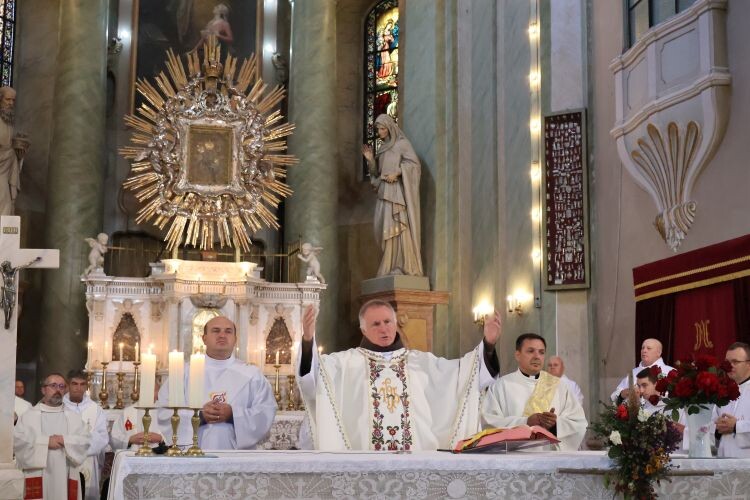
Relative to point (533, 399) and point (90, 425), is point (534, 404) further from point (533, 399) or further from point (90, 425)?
point (90, 425)

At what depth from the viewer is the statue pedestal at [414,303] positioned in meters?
14.8

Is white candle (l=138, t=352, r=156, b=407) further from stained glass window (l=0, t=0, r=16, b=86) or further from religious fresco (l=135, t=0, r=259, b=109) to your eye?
stained glass window (l=0, t=0, r=16, b=86)

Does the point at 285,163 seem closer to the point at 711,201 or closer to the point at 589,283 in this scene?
the point at 589,283

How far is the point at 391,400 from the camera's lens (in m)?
5.92

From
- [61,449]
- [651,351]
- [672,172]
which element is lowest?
[61,449]

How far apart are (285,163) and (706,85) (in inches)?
296

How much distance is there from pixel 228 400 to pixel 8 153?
978 cm

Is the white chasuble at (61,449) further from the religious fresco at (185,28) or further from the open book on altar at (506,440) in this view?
the religious fresco at (185,28)

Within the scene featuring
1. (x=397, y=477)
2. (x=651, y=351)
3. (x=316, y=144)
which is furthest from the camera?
(x=316, y=144)

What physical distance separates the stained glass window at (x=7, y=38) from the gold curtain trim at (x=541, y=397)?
14051mm

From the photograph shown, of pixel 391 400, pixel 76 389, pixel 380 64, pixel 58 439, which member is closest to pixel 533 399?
pixel 391 400

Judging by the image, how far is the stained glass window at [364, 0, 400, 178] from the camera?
1936cm

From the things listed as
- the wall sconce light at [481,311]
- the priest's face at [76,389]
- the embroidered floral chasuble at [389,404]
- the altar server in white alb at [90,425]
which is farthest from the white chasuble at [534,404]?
the wall sconce light at [481,311]

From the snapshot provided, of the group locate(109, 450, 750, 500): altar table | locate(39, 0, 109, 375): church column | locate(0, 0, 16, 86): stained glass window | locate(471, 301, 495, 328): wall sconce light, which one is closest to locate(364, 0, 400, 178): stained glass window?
locate(39, 0, 109, 375): church column
